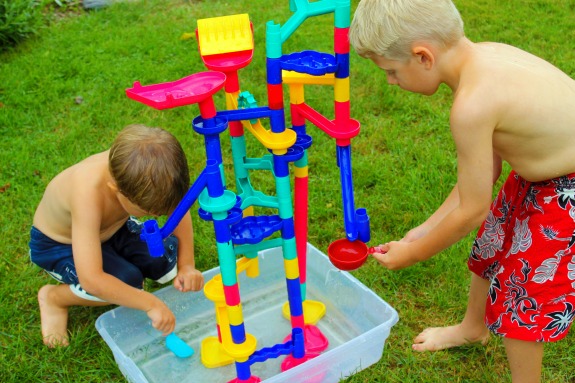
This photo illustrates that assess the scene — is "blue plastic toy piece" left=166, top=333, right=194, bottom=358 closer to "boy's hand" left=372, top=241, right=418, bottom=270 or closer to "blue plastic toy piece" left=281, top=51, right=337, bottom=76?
"boy's hand" left=372, top=241, right=418, bottom=270

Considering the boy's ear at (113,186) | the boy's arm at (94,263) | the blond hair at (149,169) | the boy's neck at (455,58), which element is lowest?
the boy's arm at (94,263)

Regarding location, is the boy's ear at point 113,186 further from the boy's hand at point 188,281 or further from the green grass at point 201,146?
the green grass at point 201,146

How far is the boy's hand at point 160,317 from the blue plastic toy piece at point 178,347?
16 cm

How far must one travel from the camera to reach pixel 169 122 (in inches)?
134

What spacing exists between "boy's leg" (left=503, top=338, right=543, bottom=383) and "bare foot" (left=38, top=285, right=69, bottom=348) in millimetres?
1431

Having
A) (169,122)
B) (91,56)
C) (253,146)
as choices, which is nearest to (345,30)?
(253,146)

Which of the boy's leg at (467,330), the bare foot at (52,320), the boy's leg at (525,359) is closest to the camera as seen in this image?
the boy's leg at (525,359)

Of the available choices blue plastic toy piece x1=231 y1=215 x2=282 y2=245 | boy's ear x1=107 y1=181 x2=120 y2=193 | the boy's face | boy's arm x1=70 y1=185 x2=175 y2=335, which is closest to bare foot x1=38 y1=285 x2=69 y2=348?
boy's arm x1=70 y1=185 x2=175 y2=335

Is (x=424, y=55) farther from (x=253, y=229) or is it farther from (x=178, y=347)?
(x=178, y=347)

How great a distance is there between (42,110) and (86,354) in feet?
6.11

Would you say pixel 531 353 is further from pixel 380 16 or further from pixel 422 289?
pixel 380 16

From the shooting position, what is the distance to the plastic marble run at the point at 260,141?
1.54 meters

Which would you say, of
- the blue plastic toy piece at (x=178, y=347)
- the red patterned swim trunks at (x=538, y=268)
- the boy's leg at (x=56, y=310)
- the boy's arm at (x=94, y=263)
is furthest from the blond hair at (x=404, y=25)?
the boy's leg at (x=56, y=310)

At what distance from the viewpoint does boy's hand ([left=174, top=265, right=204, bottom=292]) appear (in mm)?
2127
